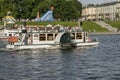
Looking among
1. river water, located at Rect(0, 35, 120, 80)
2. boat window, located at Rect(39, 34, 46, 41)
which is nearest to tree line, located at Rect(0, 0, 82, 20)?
boat window, located at Rect(39, 34, 46, 41)

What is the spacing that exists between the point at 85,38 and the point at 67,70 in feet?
122

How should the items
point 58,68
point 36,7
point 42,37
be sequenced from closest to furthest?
point 58,68
point 42,37
point 36,7

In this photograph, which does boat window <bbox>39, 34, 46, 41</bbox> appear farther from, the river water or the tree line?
the tree line

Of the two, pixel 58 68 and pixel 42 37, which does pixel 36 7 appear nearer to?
pixel 42 37

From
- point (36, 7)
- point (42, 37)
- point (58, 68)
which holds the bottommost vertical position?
point (58, 68)

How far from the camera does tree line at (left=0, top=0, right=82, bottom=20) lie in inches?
7461

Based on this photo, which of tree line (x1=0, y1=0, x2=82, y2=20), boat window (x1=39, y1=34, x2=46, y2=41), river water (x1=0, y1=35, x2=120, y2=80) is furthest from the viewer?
tree line (x1=0, y1=0, x2=82, y2=20)

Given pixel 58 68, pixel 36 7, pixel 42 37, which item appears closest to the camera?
pixel 58 68

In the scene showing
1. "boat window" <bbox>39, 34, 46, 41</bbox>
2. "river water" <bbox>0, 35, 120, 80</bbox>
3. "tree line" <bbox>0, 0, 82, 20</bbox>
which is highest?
"tree line" <bbox>0, 0, 82, 20</bbox>

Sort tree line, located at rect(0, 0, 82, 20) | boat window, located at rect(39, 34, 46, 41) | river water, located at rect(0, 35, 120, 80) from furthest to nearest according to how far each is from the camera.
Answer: tree line, located at rect(0, 0, 82, 20) → boat window, located at rect(39, 34, 46, 41) → river water, located at rect(0, 35, 120, 80)

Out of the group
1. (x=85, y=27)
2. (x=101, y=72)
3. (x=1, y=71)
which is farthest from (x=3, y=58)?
(x=85, y=27)

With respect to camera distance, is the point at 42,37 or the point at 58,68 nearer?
the point at 58,68

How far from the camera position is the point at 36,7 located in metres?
194

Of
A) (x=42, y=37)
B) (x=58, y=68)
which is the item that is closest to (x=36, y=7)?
(x=42, y=37)
